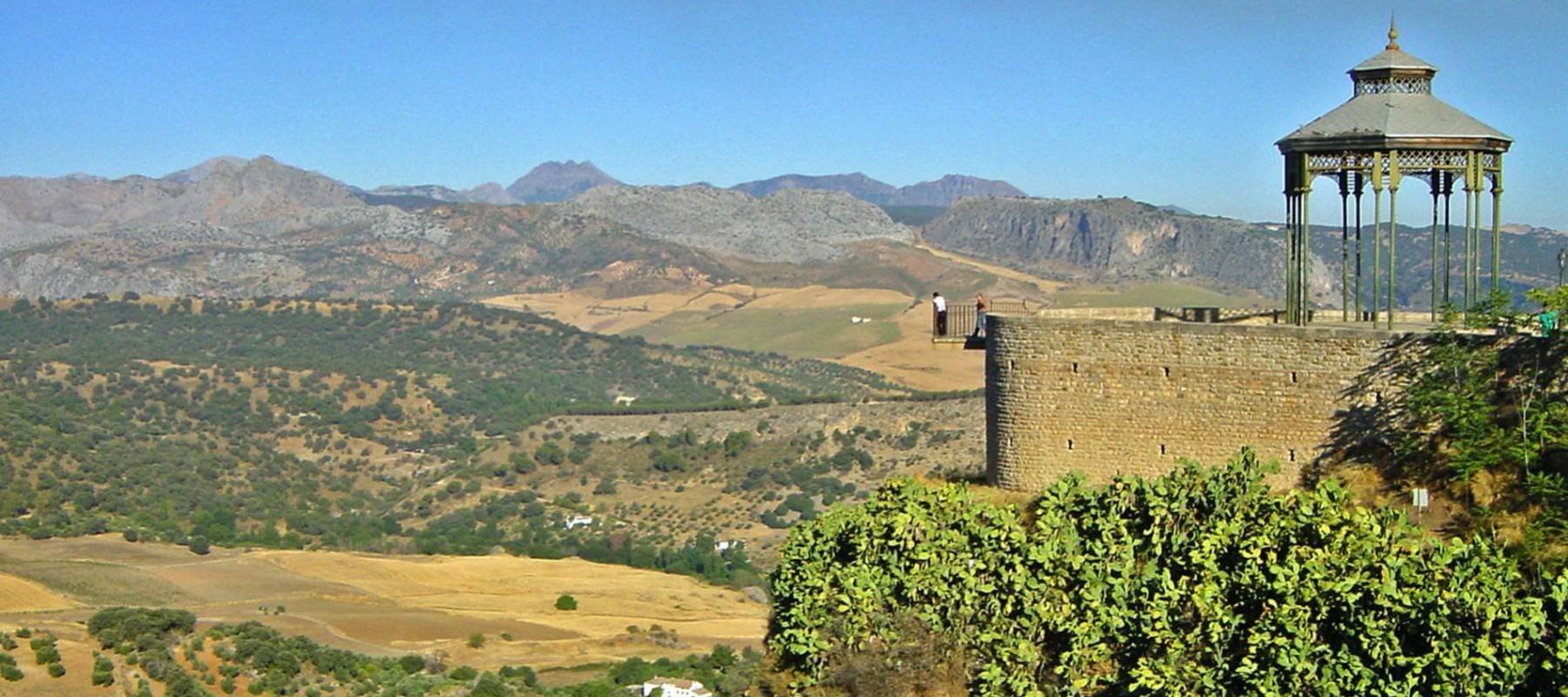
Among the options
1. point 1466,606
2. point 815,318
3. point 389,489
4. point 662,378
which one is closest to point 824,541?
point 1466,606

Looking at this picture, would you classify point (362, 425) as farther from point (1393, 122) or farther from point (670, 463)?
point (1393, 122)

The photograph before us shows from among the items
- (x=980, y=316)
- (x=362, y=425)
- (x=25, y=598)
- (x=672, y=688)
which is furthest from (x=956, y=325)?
(x=362, y=425)

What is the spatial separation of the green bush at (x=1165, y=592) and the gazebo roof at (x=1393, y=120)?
4.35 metres

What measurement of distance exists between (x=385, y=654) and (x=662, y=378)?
68935 millimetres

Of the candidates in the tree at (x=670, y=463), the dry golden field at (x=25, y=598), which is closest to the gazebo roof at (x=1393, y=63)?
the dry golden field at (x=25, y=598)

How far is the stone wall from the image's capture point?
64.7 feet

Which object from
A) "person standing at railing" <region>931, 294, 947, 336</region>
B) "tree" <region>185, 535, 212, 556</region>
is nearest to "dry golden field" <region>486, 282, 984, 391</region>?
"tree" <region>185, 535, 212, 556</region>

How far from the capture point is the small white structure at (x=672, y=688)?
36562 millimetres

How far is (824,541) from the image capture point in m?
21.1

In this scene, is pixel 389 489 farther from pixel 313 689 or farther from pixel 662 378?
pixel 313 689

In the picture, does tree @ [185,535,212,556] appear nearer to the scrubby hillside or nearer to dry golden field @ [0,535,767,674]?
the scrubby hillside

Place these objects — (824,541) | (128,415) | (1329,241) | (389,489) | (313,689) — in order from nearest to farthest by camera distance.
→ (824,541) < (313,689) < (389,489) < (128,415) < (1329,241)

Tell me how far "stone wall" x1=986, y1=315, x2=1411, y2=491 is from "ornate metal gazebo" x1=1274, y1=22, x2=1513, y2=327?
1647 millimetres

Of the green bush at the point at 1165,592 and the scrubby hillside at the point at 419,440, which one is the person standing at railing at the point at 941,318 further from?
the scrubby hillside at the point at 419,440
